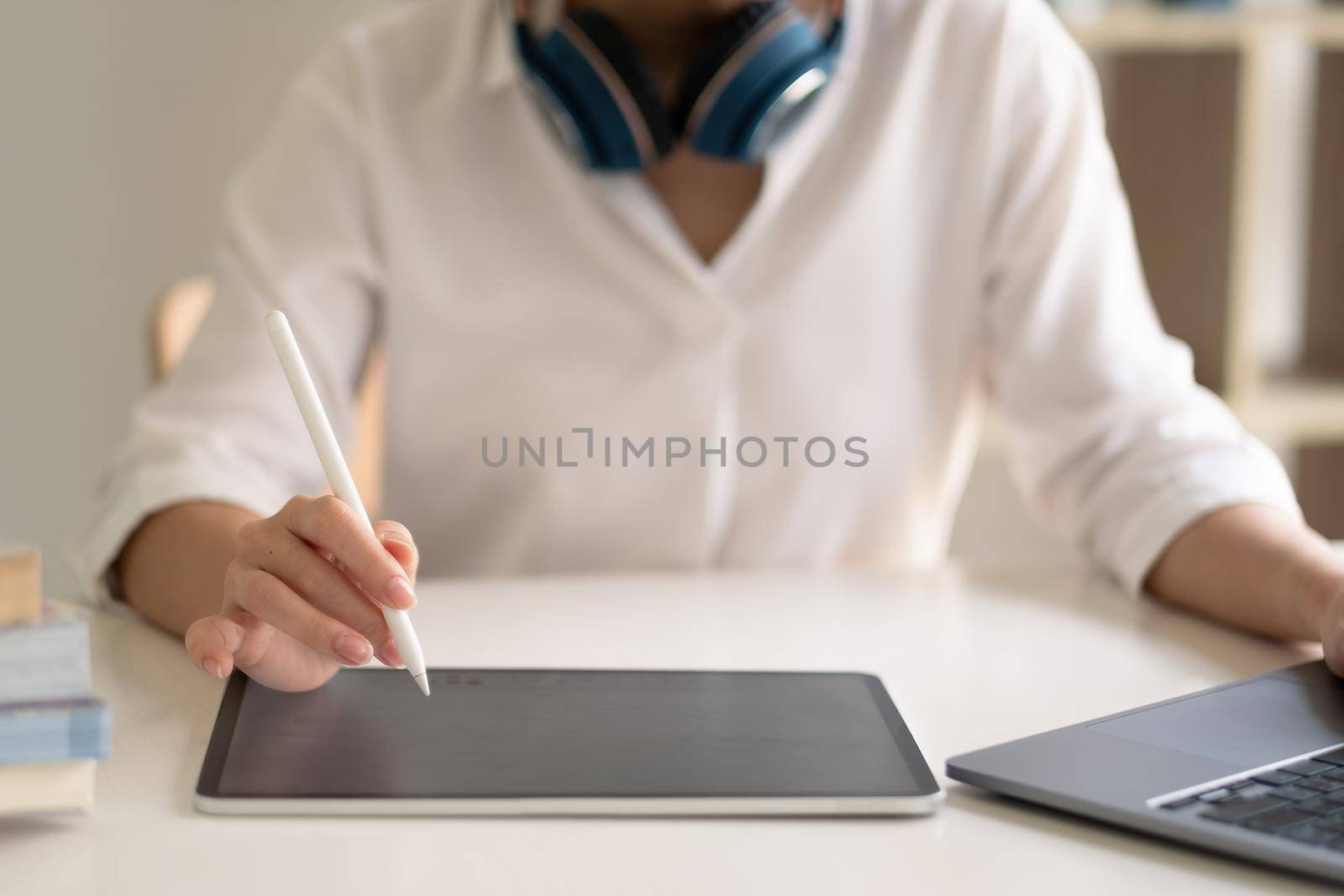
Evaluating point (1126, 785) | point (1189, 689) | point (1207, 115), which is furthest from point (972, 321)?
point (1207, 115)

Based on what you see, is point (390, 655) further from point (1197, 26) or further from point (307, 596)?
point (1197, 26)

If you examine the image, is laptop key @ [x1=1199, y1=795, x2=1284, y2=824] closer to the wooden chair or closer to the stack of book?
the stack of book

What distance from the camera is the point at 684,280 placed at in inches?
42.9

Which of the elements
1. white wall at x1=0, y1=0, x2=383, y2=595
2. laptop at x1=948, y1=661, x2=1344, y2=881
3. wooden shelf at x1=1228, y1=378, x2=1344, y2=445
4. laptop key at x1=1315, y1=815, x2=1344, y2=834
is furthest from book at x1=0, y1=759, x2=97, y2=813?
wooden shelf at x1=1228, y1=378, x2=1344, y2=445

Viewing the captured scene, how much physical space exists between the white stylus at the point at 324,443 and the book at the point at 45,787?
0.13 metres

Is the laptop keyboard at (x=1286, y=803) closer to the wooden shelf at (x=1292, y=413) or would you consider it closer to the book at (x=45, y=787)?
the book at (x=45, y=787)

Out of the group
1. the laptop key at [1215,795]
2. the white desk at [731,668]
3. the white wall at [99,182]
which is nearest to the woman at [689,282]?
the white desk at [731,668]

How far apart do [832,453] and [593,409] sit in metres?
0.20

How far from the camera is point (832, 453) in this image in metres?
1.14

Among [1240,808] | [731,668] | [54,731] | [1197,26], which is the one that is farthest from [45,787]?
[1197,26]

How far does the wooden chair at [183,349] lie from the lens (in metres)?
1.26

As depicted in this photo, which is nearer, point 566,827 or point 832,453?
point 566,827

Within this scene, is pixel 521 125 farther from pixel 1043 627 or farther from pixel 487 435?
pixel 1043 627

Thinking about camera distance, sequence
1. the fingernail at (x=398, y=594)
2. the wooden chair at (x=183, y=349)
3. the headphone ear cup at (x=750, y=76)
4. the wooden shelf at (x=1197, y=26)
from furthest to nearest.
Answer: the wooden shelf at (x=1197, y=26) → the wooden chair at (x=183, y=349) → the headphone ear cup at (x=750, y=76) → the fingernail at (x=398, y=594)
